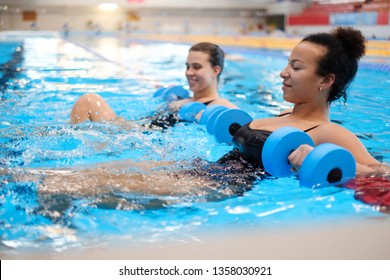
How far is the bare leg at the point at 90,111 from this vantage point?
4008 millimetres

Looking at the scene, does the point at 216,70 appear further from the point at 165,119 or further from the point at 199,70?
the point at 165,119

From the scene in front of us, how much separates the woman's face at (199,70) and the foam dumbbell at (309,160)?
86.0 inches

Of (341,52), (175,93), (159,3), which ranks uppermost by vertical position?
(159,3)

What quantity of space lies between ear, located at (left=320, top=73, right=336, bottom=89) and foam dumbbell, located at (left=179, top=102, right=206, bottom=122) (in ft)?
6.19

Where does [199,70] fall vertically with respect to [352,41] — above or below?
above

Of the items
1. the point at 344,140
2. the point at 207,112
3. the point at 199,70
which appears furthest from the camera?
the point at 199,70

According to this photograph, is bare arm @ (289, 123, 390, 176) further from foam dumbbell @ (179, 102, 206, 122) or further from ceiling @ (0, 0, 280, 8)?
ceiling @ (0, 0, 280, 8)

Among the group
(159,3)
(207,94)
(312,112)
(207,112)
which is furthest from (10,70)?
(159,3)

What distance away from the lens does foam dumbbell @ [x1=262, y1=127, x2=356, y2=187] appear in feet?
7.55

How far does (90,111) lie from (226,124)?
1183mm

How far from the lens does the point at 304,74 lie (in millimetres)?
2676

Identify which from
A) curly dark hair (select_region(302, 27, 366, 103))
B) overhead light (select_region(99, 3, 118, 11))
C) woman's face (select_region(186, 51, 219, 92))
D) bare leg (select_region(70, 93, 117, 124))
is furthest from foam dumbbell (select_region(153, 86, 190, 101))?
overhead light (select_region(99, 3, 118, 11))
